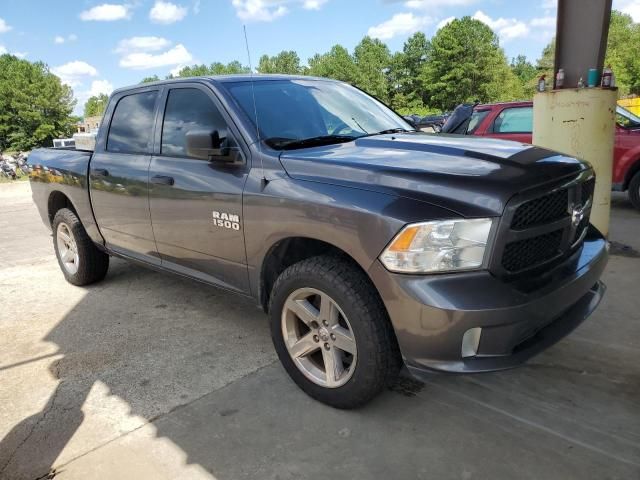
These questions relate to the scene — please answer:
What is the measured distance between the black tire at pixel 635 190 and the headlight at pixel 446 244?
21.9 ft

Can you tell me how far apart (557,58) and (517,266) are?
4.05 metres

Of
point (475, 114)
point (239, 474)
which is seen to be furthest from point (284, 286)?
point (475, 114)

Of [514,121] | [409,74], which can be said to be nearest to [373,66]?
[409,74]

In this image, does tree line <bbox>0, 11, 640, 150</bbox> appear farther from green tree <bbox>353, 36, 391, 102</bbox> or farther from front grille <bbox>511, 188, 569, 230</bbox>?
front grille <bbox>511, 188, 569, 230</bbox>

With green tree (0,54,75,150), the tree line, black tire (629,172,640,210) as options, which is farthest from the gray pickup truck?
green tree (0,54,75,150)

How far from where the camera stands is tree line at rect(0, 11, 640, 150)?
6056 centimetres

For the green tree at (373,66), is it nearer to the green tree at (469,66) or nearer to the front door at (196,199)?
the green tree at (469,66)

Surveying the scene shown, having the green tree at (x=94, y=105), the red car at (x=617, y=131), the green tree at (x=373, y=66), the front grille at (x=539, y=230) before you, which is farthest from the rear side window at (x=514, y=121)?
the green tree at (x=94, y=105)

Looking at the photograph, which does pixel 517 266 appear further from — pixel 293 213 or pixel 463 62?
pixel 463 62

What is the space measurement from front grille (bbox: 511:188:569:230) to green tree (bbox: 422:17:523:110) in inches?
2640

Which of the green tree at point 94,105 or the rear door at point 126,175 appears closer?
the rear door at point 126,175

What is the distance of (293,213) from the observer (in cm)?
277

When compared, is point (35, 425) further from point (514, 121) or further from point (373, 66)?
point (373, 66)

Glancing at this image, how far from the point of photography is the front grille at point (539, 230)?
230 centimetres
